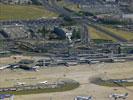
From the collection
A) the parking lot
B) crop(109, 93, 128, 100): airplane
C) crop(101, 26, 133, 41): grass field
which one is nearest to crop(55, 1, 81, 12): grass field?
crop(101, 26, 133, 41): grass field


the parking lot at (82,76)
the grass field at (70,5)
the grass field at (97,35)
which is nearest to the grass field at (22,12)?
the grass field at (70,5)

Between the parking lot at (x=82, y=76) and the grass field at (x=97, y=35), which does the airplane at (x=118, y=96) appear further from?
the grass field at (x=97, y=35)

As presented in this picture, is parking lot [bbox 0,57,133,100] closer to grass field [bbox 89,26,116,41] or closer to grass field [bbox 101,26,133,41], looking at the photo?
grass field [bbox 89,26,116,41]

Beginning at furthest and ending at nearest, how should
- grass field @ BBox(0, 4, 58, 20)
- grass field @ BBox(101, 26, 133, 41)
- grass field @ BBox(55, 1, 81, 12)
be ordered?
grass field @ BBox(55, 1, 81, 12)
grass field @ BBox(0, 4, 58, 20)
grass field @ BBox(101, 26, 133, 41)

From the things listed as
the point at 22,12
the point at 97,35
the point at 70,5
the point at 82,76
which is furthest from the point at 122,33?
the point at 70,5

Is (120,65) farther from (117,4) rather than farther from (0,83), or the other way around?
(117,4)

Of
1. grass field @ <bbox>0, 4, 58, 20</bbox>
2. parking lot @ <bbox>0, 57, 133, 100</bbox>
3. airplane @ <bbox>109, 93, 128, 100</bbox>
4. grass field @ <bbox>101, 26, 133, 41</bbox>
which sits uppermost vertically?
grass field @ <bbox>0, 4, 58, 20</bbox>

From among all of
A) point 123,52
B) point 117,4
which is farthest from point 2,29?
point 117,4

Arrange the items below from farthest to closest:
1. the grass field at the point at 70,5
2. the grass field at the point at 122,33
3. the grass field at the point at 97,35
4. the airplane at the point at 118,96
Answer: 1. the grass field at the point at 70,5
2. the grass field at the point at 122,33
3. the grass field at the point at 97,35
4. the airplane at the point at 118,96
